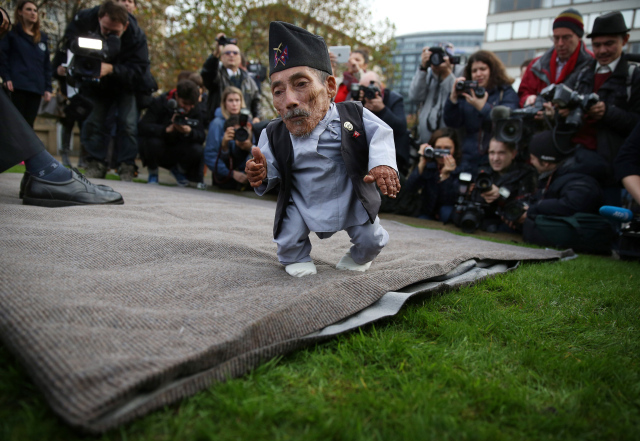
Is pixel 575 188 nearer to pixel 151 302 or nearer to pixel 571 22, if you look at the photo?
pixel 571 22

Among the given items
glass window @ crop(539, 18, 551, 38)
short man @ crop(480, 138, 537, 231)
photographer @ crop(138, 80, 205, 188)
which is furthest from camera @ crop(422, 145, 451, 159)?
glass window @ crop(539, 18, 551, 38)

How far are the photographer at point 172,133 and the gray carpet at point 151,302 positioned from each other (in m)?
3.88

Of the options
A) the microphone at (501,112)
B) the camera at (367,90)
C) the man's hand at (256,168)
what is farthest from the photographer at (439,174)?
the man's hand at (256,168)

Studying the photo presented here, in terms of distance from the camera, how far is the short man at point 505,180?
16.8 ft

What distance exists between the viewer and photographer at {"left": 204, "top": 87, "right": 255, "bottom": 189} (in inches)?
260

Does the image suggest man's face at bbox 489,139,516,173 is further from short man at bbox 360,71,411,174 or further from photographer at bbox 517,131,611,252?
short man at bbox 360,71,411,174

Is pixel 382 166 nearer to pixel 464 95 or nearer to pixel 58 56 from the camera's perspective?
pixel 464 95

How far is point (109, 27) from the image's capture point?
18.6ft

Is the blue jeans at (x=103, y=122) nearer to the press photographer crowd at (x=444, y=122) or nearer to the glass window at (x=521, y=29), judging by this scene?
the press photographer crowd at (x=444, y=122)

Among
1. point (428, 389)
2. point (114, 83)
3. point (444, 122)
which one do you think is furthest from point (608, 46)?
point (114, 83)

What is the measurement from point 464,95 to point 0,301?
510 cm

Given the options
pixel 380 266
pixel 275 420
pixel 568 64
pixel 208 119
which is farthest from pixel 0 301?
pixel 208 119

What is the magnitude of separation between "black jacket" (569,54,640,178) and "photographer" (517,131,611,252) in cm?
17

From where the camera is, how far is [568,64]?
502cm
